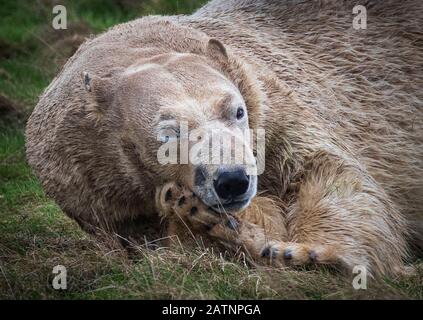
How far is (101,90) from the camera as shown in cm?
627

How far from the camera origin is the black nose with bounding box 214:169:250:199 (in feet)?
17.8

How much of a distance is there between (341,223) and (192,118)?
129 cm

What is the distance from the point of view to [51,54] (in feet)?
39.7

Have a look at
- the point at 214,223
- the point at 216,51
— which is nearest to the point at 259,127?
the point at 216,51

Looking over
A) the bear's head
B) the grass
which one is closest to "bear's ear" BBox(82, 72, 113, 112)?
the bear's head

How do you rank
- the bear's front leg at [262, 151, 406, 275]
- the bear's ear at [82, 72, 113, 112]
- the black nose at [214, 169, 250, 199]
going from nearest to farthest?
the black nose at [214, 169, 250, 199]
the bear's front leg at [262, 151, 406, 275]
the bear's ear at [82, 72, 113, 112]

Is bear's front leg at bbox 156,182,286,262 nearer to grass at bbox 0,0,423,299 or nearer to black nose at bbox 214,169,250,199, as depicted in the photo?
grass at bbox 0,0,423,299

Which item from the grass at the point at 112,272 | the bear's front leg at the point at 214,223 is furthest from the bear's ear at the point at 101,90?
the grass at the point at 112,272

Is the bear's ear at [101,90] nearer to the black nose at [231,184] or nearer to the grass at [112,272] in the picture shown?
the grass at [112,272]

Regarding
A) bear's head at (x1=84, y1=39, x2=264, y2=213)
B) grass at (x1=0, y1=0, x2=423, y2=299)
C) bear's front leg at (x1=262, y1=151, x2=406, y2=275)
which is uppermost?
bear's head at (x1=84, y1=39, x2=264, y2=213)

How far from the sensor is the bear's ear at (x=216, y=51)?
6375mm

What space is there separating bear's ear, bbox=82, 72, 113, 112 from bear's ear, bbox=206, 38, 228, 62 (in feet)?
2.38

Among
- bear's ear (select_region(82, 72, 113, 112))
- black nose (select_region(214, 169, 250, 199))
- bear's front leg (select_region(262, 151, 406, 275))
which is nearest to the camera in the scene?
black nose (select_region(214, 169, 250, 199))

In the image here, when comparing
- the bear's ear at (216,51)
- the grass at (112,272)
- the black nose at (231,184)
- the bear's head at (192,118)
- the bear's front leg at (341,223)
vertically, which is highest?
the bear's ear at (216,51)
